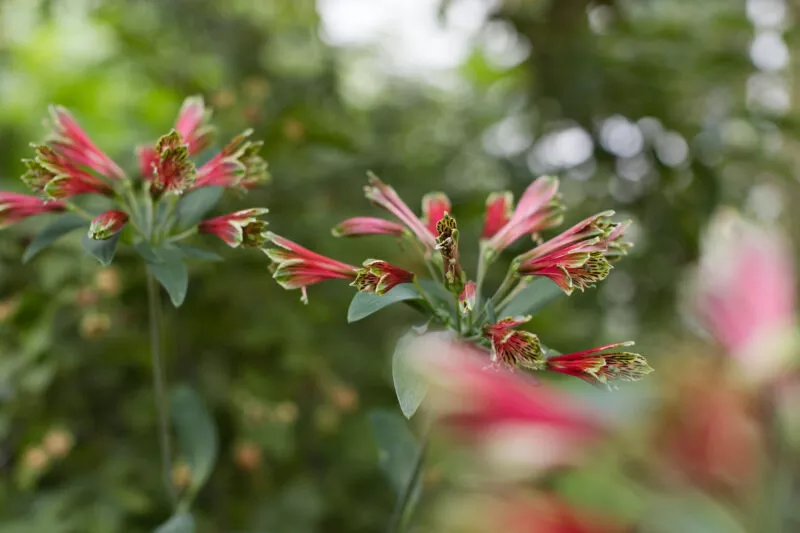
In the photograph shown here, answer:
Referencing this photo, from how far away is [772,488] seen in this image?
169 mm

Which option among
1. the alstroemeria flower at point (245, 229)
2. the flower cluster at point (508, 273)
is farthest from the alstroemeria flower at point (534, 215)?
the alstroemeria flower at point (245, 229)

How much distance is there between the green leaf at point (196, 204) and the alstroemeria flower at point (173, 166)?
0.10ft

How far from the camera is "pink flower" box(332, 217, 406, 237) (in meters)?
0.41

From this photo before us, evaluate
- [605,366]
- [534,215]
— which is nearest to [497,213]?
[534,215]

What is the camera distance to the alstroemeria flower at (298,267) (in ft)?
1.24

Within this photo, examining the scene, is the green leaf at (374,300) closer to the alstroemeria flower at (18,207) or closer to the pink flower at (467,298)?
the pink flower at (467,298)

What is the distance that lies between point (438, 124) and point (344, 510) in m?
0.84

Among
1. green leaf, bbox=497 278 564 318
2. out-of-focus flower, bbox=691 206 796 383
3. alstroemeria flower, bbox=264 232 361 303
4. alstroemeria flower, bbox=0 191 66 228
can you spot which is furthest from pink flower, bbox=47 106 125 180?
out-of-focus flower, bbox=691 206 796 383

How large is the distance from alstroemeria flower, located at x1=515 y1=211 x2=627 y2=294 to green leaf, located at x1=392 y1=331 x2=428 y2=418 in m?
0.08

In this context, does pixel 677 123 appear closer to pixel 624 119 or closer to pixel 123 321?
pixel 624 119

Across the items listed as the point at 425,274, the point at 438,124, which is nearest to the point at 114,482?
the point at 425,274

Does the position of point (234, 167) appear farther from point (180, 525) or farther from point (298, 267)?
point (180, 525)

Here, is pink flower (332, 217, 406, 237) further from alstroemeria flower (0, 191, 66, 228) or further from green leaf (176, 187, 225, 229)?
alstroemeria flower (0, 191, 66, 228)

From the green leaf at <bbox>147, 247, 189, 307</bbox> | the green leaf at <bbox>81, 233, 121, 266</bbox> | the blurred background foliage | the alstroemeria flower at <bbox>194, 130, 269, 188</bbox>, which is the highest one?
the alstroemeria flower at <bbox>194, 130, 269, 188</bbox>
